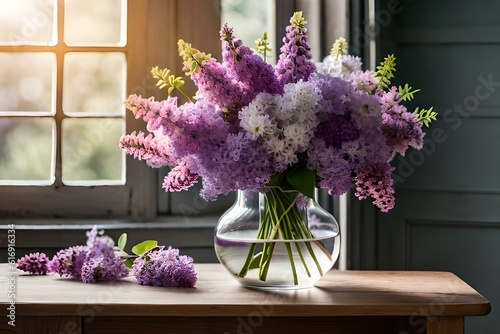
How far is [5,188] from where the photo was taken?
2617 millimetres

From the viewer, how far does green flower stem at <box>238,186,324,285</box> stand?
5.86 ft

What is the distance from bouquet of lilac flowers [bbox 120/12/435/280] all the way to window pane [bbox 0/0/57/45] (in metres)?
1.08

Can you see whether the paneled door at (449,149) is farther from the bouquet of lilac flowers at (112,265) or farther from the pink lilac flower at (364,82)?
the bouquet of lilac flowers at (112,265)

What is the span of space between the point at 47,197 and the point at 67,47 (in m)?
0.53

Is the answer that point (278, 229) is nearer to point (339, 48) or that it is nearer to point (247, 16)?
point (339, 48)

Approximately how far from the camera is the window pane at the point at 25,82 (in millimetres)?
2664

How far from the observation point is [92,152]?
105 inches

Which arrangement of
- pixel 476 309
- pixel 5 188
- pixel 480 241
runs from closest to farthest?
pixel 476 309, pixel 480 241, pixel 5 188

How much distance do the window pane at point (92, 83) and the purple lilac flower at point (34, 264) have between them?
0.79m

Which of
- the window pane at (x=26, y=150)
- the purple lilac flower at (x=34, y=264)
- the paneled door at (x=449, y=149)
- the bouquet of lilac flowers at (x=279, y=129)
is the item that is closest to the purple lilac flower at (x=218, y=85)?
the bouquet of lilac flowers at (x=279, y=129)

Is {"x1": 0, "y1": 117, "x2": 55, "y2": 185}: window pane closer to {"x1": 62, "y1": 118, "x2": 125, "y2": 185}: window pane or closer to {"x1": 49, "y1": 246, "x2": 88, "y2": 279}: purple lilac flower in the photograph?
{"x1": 62, "y1": 118, "x2": 125, "y2": 185}: window pane

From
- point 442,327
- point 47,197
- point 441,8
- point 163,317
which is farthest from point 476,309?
point 47,197

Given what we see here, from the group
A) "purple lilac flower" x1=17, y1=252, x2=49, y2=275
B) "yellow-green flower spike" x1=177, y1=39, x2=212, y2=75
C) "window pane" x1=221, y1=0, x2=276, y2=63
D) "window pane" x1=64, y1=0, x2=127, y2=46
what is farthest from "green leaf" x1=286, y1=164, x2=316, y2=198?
"window pane" x1=64, y1=0, x2=127, y2=46

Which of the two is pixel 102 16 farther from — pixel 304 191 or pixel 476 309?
pixel 476 309
